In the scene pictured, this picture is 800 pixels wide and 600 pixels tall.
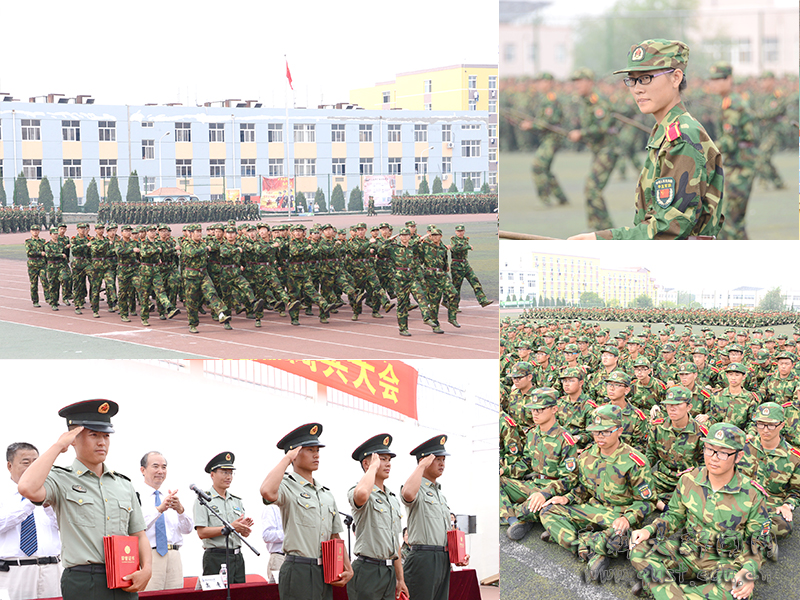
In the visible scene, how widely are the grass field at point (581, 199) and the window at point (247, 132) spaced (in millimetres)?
8269

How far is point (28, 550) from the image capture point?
5.64 meters

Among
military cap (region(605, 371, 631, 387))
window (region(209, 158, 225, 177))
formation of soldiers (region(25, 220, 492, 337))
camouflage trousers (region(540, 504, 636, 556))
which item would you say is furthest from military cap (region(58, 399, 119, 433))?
window (region(209, 158, 225, 177))

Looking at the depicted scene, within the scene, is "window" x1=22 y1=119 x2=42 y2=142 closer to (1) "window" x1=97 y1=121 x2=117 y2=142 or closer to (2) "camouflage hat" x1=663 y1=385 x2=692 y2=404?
(1) "window" x1=97 y1=121 x2=117 y2=142

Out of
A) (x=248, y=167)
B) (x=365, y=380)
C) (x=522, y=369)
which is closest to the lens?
(x=522, y=369)

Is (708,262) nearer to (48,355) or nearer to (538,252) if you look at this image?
(538,252)

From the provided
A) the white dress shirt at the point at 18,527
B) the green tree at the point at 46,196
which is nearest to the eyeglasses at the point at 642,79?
the white dress shirt at the point at 18,527

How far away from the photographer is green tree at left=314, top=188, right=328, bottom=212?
13.3 m

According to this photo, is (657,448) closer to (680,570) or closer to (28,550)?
(680,570)

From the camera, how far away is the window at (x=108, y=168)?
12.5 m

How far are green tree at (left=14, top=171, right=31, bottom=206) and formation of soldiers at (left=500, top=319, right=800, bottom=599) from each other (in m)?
9.27

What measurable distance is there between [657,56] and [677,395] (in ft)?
6.09

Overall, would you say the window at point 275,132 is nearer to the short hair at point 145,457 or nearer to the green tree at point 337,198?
the green tree at point 337,198

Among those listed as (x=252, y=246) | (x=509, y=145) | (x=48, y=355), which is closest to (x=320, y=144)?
(x=252, y=246)

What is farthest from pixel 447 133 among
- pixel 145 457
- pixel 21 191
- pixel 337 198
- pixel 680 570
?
pixel 680 570
